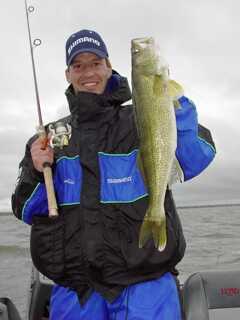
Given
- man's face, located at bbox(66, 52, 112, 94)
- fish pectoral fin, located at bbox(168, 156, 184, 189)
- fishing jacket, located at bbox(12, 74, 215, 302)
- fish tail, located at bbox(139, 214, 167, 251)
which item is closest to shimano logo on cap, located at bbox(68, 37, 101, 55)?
man's face, located at bbox(66, 52, 112, 94)

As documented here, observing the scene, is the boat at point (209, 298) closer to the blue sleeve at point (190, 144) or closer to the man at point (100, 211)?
the man at point (100, 211)

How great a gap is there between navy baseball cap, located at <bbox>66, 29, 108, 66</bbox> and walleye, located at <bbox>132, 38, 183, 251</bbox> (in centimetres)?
83

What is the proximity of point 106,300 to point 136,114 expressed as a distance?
1.45m

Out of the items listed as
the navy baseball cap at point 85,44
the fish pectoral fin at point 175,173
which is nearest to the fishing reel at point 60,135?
the navy baseball cap at point 85,44

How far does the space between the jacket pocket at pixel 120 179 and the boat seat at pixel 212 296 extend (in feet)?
3.24

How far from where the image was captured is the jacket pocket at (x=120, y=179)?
3863mm

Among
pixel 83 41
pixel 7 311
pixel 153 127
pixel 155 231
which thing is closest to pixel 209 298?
pixel 155 231

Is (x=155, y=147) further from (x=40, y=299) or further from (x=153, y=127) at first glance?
(x=40, y=299)

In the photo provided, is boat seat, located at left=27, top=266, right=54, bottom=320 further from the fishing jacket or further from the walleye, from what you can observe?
the walleye

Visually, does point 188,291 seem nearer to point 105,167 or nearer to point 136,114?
point 105,167

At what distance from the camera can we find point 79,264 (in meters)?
3.87

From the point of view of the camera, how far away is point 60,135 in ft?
13.7

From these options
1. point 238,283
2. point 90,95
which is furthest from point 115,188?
point 238,283

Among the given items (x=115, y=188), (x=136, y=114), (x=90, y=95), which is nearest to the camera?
(x=136, y=114)
